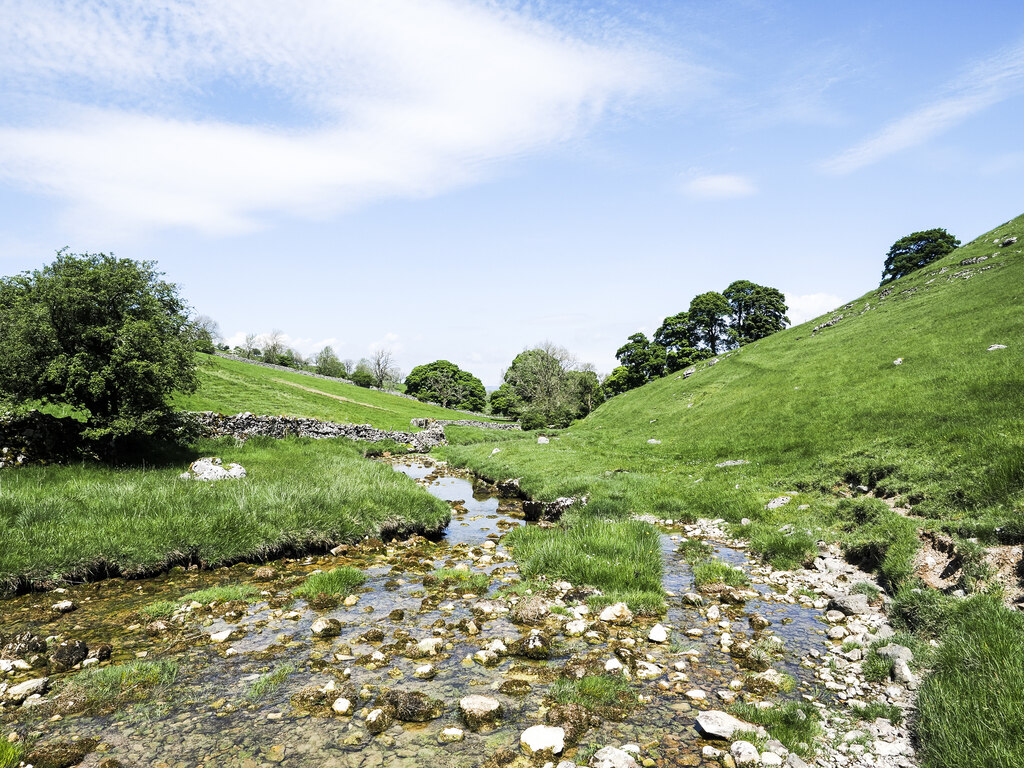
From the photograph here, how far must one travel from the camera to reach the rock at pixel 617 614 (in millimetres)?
10022

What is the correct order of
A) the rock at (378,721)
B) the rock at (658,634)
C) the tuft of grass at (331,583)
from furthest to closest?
the tuft of grass at (331,583) → the rock at (658,634) → the rock at (378,721)

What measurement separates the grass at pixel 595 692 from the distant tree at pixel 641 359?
85822mm

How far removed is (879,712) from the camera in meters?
6.54

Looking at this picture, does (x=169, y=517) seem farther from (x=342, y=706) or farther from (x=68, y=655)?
(x=342, y=706)

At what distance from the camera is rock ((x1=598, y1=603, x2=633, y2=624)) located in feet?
32.9

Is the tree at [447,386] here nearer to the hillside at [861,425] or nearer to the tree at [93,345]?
the hillside at [861,425]

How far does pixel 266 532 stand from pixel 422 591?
5.67 metres

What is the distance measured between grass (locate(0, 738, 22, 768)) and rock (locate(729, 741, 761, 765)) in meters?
8.49

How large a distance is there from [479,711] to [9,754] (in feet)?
18.2

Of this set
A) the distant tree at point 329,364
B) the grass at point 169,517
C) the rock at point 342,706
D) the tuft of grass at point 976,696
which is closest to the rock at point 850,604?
the tuft of grass at point 976,696

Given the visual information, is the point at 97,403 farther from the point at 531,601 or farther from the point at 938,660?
the point at 938,660

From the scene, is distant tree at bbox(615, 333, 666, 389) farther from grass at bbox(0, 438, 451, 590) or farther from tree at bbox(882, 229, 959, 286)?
grass at bbox(0, 438, 451, 590)

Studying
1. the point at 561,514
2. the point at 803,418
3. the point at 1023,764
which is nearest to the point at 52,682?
the point at 1023,764

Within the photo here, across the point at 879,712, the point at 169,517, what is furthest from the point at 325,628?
the point at 879,712
